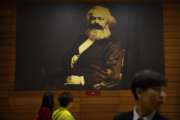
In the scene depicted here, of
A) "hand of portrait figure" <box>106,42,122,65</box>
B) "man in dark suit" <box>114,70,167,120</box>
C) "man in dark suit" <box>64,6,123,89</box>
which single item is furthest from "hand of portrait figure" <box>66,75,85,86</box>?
"man in dark suit" <box>114,70,167,120</box>

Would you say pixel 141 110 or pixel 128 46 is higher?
pixel 128 46

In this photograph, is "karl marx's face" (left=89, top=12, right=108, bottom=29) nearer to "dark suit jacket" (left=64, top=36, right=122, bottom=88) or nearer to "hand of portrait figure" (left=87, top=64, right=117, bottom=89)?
"dark suit jacket" (left=64, top=36, right=122, bottom=88)

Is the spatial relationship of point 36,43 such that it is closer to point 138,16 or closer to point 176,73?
point 138,16

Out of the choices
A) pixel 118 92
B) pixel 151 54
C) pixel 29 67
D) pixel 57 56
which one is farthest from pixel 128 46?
pixel 29 67

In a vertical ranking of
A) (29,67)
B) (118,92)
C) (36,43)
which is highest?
(36,43)

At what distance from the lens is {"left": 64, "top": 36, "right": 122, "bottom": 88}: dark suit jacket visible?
27.4 feet

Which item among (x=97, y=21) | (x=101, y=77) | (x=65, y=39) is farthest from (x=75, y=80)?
(x=97, y=21)

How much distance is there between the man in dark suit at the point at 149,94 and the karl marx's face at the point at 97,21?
620cm

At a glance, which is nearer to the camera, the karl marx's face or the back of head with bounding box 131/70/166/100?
the back of head with bounding box 131/70/166/100

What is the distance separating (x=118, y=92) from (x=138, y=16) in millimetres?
1786

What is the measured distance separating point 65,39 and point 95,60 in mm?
826

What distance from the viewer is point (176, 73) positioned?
8.37 m

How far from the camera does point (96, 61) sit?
839 cm

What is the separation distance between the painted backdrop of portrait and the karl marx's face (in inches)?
6.3
